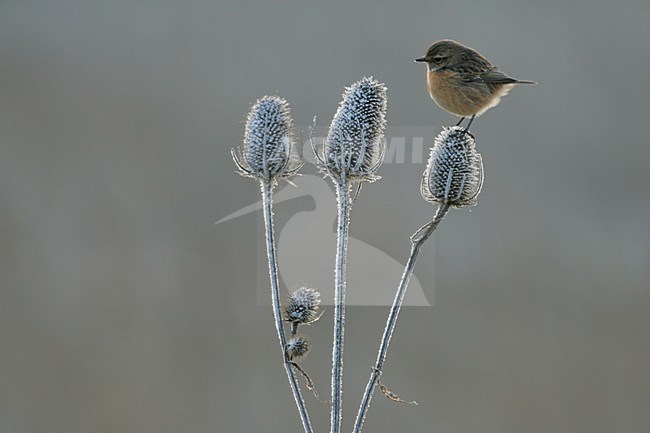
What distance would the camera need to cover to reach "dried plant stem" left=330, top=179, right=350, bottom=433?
0.81m

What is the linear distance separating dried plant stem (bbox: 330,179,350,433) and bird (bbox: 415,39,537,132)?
1.33 feet

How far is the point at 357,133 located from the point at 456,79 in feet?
1.32

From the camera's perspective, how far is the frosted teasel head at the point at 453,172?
Result: 2.95ft

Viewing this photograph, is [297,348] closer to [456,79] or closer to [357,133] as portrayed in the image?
[357,133]

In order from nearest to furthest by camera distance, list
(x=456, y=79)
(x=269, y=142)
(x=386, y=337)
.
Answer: (x=386, y=337) < (x=269, y=142) < (x=456, y=79)

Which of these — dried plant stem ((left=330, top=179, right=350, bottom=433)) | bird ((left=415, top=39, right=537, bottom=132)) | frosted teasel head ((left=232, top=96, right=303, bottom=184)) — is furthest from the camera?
bird ((left=415, top=39, right=537, bottom=132))

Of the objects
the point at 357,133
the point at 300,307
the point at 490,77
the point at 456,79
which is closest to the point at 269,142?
the point at 357,133

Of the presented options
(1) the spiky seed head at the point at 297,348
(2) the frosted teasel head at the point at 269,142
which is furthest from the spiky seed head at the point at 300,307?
(2) the frosted teasel head at the point at 269,142

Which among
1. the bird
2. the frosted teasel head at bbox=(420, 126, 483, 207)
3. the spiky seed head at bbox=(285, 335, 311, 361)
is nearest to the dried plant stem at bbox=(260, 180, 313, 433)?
the spiky seed head at bbox=(285, 335, 311, 361)

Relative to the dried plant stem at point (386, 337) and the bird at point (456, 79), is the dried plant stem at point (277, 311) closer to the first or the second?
the dried plant stem at point (386, 337)

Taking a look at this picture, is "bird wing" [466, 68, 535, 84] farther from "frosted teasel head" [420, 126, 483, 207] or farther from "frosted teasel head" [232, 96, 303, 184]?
"frosted teasel head" [232, 96, 303, 184]

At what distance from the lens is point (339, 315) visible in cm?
82

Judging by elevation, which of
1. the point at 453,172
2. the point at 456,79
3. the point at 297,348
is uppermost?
the point at 456,79

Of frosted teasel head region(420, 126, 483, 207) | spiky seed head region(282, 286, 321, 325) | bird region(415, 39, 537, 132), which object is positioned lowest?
spiky seed head region(282, 286, 321, 325)
